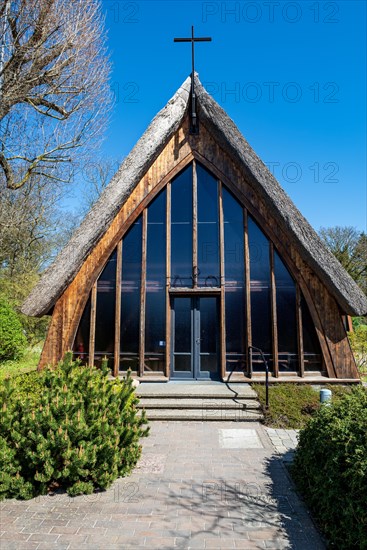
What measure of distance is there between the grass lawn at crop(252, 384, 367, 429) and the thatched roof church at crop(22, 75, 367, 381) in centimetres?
51

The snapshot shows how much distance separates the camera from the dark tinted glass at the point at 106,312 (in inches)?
366

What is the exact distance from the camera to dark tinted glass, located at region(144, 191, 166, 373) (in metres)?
9.25

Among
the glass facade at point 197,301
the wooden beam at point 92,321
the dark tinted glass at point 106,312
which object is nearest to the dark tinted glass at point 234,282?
the glass facade at point 197,301

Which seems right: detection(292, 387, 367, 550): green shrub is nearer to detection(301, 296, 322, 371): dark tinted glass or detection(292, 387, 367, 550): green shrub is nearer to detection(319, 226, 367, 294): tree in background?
detection(301, 296, 322, 371): dark tinted glass

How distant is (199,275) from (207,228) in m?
1.31

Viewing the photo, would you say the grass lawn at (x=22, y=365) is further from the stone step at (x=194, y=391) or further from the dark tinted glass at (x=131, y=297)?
the stone step at (x=194, y=391)

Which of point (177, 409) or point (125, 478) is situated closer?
point (125, 478)

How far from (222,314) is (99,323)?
3178mm

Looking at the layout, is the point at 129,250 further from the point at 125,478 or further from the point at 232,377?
the point at 125,478

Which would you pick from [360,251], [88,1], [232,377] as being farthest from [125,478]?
[360,251]

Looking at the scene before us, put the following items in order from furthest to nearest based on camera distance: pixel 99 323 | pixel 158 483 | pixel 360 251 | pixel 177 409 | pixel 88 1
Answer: pixel 360 251 → pixel 88 1 → pixel 99 323 → pixel 177 409 → pixel 158 483

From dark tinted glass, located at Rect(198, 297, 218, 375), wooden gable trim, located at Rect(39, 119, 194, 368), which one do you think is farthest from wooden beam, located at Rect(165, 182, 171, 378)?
dark tinted glass, located at Rect(198, 297, 218, 375)

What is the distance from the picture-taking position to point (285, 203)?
29.1 feet

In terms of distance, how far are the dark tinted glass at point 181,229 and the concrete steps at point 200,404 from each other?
2783 mm
